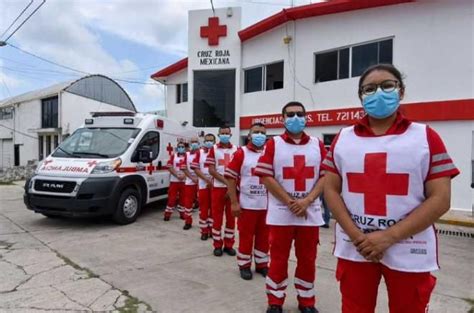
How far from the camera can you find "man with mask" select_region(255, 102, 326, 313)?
3496mm

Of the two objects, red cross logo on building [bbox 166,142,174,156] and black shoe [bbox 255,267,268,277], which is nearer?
black shoe [bbox 255,267,268,277]

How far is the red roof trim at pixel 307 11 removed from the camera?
1028 cm

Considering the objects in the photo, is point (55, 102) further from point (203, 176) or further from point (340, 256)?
point (340, 256)

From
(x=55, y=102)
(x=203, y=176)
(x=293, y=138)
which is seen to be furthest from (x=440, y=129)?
(x=55, y=102)

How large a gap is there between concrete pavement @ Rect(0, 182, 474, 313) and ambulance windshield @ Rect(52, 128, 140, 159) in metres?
1.51

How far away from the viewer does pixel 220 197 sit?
5.79 m

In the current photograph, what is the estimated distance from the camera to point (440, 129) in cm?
905

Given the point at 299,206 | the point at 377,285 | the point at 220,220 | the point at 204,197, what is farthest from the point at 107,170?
the point at 377,285

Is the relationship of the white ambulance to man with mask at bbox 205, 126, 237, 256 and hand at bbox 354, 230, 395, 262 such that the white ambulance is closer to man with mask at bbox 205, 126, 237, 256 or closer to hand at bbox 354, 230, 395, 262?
man with mask at bbox 205, 126, 237, 256

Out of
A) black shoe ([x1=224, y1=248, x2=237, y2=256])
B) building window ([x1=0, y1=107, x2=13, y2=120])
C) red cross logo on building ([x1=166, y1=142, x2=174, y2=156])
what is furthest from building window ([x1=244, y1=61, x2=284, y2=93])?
building window ([x1=0, y1=107, x2=13, y2=120])

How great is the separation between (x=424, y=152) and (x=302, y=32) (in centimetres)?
1095

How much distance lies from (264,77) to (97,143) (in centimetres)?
729

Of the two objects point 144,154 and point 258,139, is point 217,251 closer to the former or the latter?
point 258,139

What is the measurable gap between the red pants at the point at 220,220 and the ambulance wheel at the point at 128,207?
2628 mm
